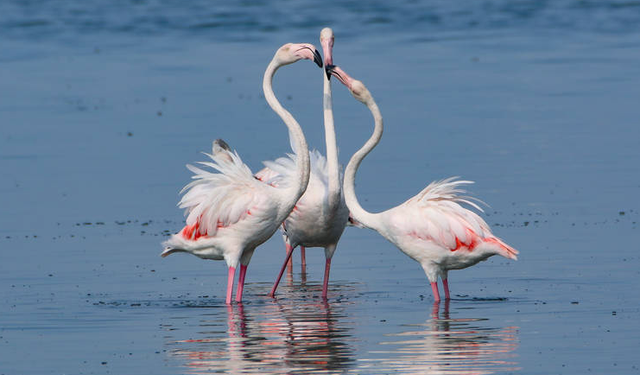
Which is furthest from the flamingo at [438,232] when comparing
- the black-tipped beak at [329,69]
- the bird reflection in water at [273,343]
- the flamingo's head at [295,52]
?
the flamingo's head at [295,52]

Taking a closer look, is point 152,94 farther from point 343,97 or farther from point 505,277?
point 505,277

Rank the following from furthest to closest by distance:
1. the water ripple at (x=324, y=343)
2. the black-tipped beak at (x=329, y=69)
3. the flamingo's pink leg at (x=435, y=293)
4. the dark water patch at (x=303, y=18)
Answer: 1. the dark water patch at (x=303, y=18)
2. the black-tipped beak at (x=329, y=69)
3. the flamingo's pink leg at (x=435, y=293)
4. the water ripple at (x=324, y=343)

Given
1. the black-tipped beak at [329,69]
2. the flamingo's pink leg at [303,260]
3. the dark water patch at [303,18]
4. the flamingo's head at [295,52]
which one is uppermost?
the dark water patch at [303,18]

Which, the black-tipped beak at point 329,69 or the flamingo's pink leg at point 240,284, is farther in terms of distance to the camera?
the black-tipped beak at point 329,69

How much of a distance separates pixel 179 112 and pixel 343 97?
2.56 metres

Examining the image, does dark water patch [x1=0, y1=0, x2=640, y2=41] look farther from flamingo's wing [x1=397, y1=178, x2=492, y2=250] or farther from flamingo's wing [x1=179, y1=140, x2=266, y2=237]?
flamingo's wing [x1=397, y1=178, x2=492, y2=250]

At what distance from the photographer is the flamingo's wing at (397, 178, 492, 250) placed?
32.9ft

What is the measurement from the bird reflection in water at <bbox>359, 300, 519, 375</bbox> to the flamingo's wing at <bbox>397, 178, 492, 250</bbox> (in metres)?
0.86

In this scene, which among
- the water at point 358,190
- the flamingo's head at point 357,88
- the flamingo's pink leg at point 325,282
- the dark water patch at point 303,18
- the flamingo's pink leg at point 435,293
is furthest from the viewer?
the dark water patch at point 303,18

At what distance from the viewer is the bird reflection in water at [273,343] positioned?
26.5 ft

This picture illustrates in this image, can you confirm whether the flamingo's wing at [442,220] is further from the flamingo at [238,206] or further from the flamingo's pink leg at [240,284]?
the flamingo's pink leg at [240,284]

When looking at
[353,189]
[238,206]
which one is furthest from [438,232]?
[238,206]

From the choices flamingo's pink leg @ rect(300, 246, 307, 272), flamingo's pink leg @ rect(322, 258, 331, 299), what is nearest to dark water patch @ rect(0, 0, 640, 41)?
flamingo's pink leg @ rect(300, 246, 307, 272)

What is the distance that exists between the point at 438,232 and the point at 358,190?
4.08 m
